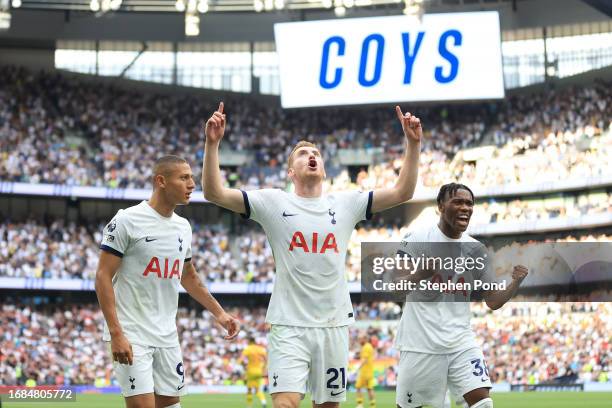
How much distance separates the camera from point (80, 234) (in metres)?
46.8

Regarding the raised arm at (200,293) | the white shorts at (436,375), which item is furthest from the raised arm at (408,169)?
the raised arm at (200,293)

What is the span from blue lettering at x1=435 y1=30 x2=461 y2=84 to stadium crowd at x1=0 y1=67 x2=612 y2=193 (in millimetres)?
6488

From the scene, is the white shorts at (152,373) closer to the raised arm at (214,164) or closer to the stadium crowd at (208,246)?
the raised arm at (214,164)

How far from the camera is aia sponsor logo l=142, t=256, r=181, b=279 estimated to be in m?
8.38

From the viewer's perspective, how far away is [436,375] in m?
8.70

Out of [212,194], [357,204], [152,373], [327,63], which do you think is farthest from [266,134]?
[212,194]

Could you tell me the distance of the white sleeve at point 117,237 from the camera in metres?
8.25

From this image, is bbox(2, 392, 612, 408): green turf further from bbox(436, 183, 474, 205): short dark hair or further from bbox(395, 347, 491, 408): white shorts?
bbox(436, 183, 474, 205): short dark hair

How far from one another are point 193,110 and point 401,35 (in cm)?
1396

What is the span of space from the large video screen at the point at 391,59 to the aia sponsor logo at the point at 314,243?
35.3 metres

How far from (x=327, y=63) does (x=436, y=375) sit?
3539 cm

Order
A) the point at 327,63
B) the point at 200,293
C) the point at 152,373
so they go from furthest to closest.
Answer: the point at 327,63 < the point at 200,293 < the point at 152,373

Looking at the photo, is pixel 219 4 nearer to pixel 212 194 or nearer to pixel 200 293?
pixel 200 293

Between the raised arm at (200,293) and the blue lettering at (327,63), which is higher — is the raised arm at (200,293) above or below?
below
